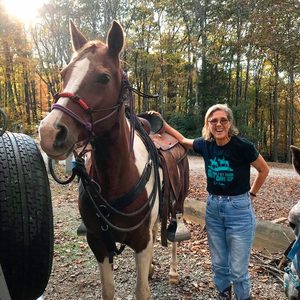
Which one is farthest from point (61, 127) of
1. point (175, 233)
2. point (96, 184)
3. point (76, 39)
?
point (175, 233)

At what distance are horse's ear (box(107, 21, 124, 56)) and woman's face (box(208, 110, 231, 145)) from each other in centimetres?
118

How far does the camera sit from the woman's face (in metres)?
2.97

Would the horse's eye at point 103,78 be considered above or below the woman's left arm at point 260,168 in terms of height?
above

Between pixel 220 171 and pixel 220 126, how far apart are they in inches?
16.7

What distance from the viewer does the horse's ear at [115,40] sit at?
7.33 feet

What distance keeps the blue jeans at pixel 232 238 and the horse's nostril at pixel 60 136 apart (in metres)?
1.67

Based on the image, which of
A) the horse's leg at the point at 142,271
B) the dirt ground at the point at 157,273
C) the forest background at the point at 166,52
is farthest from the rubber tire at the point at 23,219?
the forest background at the point at 166,52

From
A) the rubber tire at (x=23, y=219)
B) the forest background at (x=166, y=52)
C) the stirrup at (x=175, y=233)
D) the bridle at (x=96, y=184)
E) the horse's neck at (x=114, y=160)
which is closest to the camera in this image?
the rubber tire at (x=23, y=219)

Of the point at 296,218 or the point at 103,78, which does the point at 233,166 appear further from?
the point at 103,78

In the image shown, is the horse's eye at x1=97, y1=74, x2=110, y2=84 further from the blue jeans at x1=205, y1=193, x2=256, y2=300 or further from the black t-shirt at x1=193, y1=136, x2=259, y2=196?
the blue jeans at x1=205, y1=193, x2=256, y2=300

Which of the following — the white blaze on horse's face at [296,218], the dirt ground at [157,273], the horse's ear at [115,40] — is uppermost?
the horse's ear at [115,40]

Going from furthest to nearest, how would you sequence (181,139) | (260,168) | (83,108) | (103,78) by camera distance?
(181,139) < (260,168) < (103,78) < (83,108)

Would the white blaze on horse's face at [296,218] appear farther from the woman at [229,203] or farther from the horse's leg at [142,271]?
the horse's leg at [142,271]

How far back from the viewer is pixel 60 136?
1.93 m
